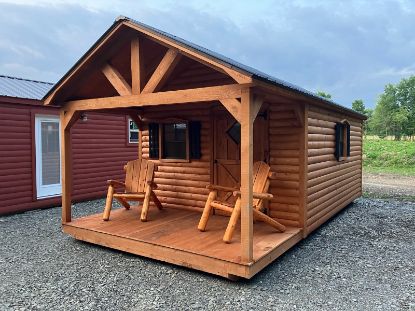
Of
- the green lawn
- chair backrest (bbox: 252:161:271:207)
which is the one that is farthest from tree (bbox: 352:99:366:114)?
chair backrest (bbox: 252:161:271:207)

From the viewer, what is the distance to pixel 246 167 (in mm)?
3367

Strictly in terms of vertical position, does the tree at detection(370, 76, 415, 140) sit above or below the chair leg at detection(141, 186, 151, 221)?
above

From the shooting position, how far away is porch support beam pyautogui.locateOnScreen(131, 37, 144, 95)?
13.7 ft

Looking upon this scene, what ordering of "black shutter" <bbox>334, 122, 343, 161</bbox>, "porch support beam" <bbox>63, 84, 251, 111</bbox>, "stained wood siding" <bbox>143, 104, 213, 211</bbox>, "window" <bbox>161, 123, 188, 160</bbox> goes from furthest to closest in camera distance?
"black shutter" <bbox>334, 122, 343, 161</bbox> < "window" <bbox>161, 123, 188, 160</bbox> < "stained wood siding" <bbox>143, 104, 213, 211</bbox> < "porch support beam" <bbox>63, 84, 251, 111</bbox>

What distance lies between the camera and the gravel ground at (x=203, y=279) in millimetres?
3092

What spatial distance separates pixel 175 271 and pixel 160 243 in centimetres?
40

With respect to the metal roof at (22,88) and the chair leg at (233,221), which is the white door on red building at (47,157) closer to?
the metal roof at (22,88)

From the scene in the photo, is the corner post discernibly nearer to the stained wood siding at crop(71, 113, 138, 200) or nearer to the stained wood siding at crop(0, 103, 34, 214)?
the stained wood siding at crop(0, 103, 34, 214)

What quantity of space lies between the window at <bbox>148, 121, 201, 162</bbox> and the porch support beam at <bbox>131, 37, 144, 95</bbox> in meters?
1.81

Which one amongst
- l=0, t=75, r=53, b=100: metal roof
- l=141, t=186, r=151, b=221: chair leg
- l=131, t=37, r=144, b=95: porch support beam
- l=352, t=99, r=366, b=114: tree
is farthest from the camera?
l=352, t=99, r=366, b=114: tree

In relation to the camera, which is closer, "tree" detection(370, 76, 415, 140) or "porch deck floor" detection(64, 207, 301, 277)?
"porch deck floor" detection(64, 207, 301, 277)

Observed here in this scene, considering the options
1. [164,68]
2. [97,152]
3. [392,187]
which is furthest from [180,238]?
[392,187]

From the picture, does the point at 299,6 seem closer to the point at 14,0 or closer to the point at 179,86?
the point at 14,0

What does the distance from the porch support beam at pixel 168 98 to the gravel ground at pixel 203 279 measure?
1.97 meters
